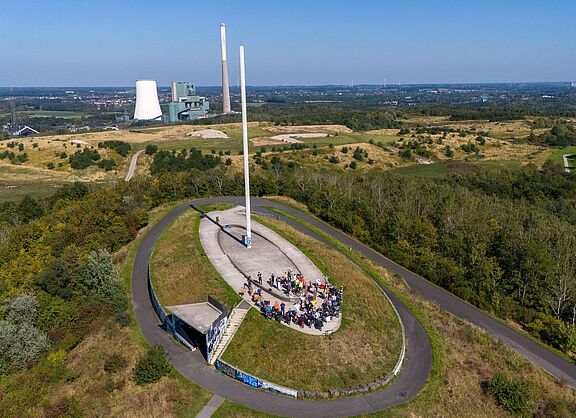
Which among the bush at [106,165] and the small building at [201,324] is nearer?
the small building at [201,324]

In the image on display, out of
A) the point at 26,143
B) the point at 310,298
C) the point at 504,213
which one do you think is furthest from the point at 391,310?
the point at 26,143

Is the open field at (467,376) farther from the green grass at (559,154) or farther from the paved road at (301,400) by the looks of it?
the green grass at (559,154)

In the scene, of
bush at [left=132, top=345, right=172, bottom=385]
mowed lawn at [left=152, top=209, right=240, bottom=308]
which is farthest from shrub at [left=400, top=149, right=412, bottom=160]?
bush at [left=132, top=345, right=172, bottom=385]

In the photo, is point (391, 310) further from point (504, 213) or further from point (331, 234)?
point (504, 213)

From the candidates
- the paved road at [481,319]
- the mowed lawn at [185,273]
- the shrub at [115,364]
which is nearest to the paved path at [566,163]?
the paved road at [481,319]

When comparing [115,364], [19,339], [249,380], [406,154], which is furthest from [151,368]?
[406,154]

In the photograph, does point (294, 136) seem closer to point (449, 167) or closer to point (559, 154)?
point (449, 167)
